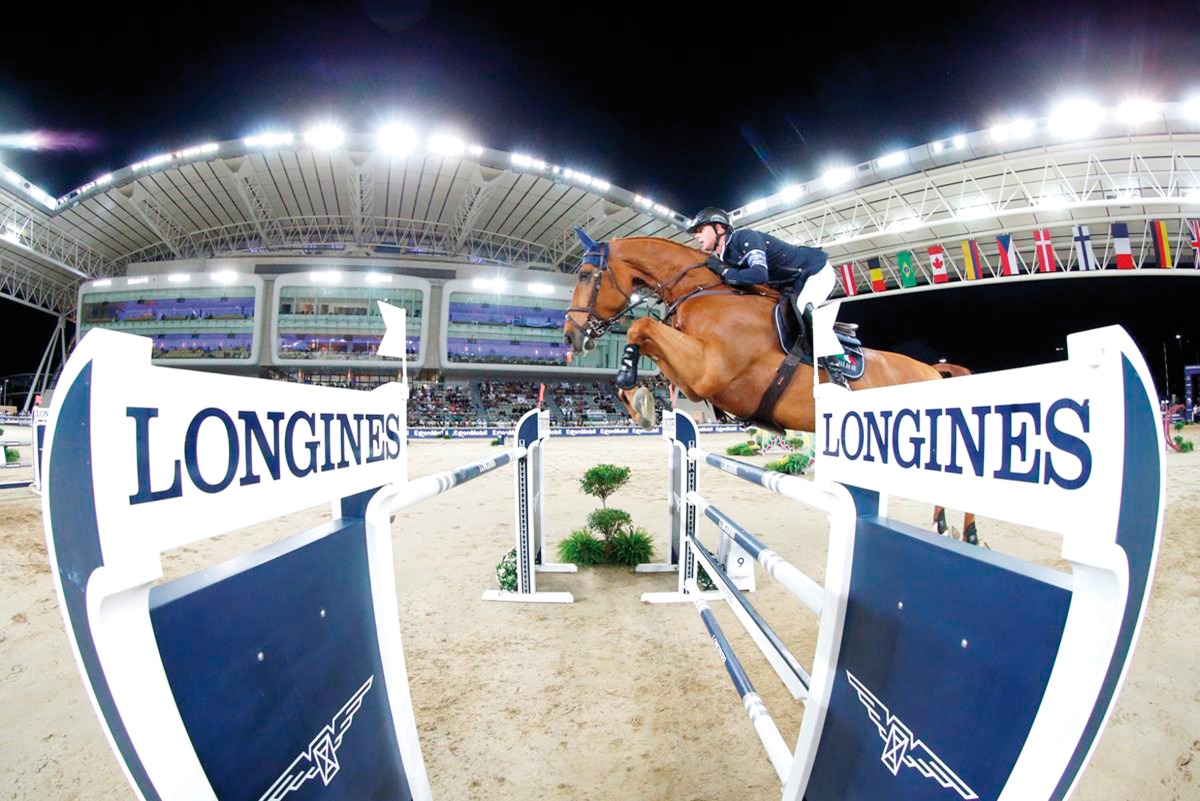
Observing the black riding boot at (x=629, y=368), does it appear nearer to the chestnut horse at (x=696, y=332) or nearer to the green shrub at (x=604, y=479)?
the chestnut horse at (x=696, y=332)

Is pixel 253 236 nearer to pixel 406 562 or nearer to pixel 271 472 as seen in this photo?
pixel 406 562

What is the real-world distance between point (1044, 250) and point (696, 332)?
1691 centimetres

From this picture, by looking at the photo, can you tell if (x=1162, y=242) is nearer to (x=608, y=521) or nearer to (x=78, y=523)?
(x=608, y=521)

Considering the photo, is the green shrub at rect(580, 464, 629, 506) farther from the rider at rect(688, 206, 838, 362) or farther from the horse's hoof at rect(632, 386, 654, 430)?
the rider at rect(688, 206, 838, 362)

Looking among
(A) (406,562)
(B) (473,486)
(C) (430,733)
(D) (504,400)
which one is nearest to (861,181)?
(B) (473,486)

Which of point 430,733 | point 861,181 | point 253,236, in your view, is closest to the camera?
point 430,733

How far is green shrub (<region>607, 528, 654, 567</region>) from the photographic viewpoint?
422 cm

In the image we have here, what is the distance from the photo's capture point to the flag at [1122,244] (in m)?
13.9

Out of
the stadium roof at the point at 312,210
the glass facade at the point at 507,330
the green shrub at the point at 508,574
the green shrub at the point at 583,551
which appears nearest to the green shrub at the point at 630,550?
the green shrub at the point at 583,551

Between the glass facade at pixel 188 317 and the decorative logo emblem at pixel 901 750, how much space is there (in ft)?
126

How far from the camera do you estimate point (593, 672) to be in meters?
2.45

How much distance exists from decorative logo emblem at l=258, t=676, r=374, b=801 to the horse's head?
250cm

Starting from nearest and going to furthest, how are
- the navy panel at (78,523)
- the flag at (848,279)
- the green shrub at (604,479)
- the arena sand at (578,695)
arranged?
the navy panel at (78,523)
the arena sand at (578,695)
the green shrub at (604,479)
the flag at (848,279)

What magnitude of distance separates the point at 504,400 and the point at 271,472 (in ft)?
112
